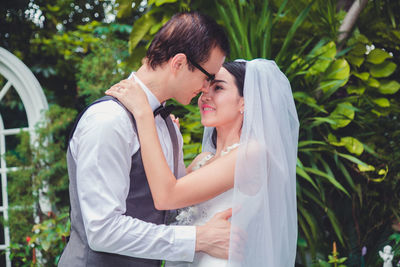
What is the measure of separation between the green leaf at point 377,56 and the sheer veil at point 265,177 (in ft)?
6.23

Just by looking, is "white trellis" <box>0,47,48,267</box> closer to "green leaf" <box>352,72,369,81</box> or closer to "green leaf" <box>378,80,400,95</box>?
"green leaf" <box>352,72,369,81</box>

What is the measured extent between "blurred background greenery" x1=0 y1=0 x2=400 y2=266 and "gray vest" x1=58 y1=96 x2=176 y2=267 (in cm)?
139

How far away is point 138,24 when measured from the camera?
11.8 feet

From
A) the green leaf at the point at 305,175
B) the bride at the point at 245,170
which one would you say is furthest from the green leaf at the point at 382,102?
the bride at the point at 245,170

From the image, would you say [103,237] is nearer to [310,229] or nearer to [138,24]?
[310,229]

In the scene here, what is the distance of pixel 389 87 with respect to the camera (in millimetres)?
3385

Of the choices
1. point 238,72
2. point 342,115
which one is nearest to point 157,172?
point 238,72

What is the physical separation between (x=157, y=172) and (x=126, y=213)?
18 cm

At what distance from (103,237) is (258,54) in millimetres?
2058

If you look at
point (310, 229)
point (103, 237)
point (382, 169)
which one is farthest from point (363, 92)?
point (103, 237)

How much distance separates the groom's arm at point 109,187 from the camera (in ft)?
4.24

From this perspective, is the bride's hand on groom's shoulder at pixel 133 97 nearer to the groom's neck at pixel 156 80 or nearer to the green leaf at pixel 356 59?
the groom's neck at pixel 156 80

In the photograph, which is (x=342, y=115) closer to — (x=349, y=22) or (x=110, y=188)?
(x=349, y=22)

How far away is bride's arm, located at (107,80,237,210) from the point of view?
142 centimetres
